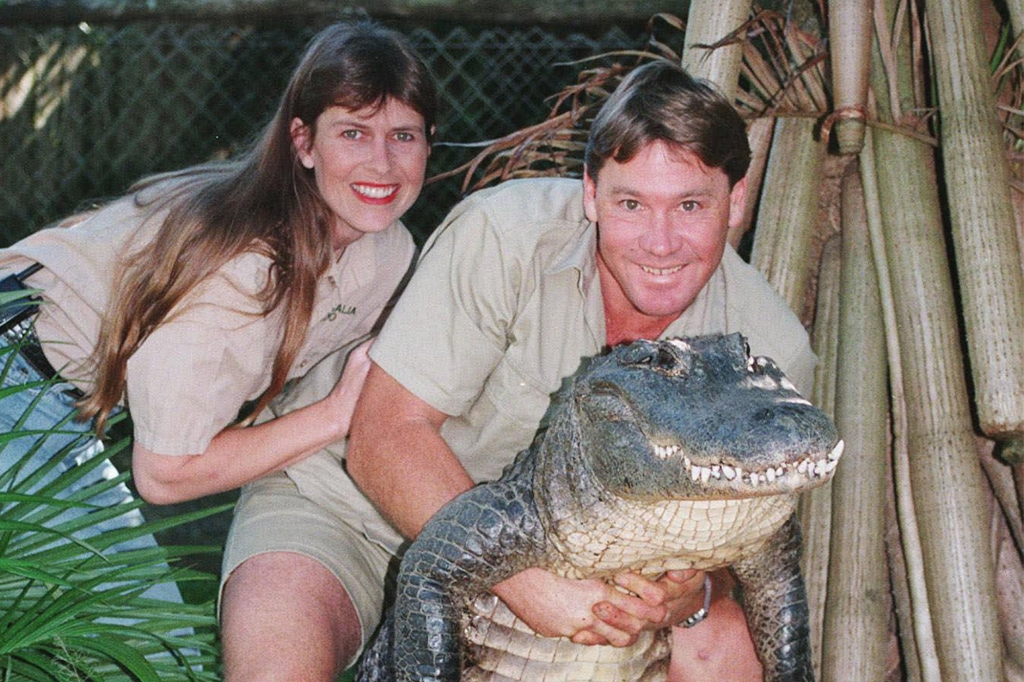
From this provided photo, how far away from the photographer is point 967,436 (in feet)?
9.39

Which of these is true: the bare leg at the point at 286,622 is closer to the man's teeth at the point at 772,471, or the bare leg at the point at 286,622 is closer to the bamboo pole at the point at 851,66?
the man's teeth at the point at 772,471

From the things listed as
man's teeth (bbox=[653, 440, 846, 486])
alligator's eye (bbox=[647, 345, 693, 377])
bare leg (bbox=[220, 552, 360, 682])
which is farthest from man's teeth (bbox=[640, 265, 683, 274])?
bare leg (bbox=[220, 552, 360, 682])

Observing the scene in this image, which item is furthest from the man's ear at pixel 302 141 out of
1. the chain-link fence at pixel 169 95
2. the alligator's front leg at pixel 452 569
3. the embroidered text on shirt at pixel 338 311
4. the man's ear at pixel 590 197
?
the chain-link fence at pixel 169 95

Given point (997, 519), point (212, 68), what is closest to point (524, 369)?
point (997, 519)

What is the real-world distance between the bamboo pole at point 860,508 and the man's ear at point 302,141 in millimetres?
1417

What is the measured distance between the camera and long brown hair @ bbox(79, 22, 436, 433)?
2.51 metres

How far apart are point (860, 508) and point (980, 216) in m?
0.74

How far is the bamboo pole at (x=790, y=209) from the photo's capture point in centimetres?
305

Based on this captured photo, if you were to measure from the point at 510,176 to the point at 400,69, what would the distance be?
664mm

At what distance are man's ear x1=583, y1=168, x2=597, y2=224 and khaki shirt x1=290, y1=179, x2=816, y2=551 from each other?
0.20ft

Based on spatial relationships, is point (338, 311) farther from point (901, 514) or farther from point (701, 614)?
point (901, 514)

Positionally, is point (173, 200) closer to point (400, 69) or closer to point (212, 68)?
point (400, 69)

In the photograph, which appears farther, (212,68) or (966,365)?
(212,68)

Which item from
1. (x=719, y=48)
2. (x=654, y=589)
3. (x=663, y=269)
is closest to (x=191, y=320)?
(x=663, y=269)
